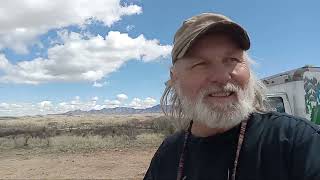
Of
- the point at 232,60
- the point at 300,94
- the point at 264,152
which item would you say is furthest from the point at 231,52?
the point at 300,94

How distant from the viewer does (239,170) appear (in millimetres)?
1638

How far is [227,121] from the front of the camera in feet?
5.77

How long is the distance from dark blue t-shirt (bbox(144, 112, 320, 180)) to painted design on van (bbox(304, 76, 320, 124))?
24.1 ft

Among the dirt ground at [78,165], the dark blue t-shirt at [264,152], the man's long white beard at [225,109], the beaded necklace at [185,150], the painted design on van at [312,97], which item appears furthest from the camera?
the dirt ground at [78,165]

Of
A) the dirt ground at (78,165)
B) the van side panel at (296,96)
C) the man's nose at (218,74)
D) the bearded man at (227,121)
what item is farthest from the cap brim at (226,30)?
the dirt ground at (78,165)

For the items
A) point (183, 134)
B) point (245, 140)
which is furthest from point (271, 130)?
point (183, 134)

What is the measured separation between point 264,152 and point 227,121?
0.64 ft

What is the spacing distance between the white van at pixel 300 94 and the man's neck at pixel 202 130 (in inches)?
277

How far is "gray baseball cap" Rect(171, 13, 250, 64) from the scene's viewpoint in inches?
70.6

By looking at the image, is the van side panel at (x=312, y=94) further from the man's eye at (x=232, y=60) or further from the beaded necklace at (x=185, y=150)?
the man's eye at (x=232, y=60)

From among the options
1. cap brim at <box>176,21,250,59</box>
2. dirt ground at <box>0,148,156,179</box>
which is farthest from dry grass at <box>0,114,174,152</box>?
dirt ground at <box>0,148,156,179</box>

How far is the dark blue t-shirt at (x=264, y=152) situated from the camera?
1529 mm

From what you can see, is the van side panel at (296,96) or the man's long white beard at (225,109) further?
the van side panel at (296,96)

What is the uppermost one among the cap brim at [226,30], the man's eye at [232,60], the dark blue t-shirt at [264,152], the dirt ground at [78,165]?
the cap brim at [226,30]
